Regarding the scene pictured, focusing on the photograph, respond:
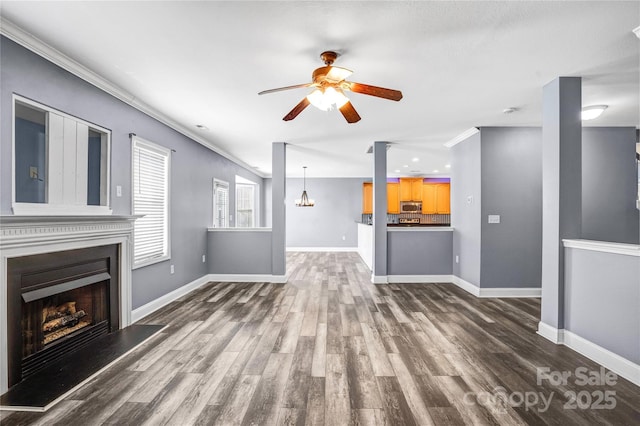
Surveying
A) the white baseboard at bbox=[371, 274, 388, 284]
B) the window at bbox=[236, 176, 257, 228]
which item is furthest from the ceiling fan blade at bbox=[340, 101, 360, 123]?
the window at bbox=[236, 176, 257, 228]

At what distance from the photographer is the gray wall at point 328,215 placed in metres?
10.3

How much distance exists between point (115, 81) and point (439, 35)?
2.98m

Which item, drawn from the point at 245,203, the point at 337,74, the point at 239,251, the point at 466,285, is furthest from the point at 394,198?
the point at 337,74

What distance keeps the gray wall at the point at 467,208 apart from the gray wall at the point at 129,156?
4496mm

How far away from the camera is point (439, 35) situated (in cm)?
225

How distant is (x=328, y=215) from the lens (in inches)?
406

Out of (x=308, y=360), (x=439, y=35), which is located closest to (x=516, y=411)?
(x=308, y=360)

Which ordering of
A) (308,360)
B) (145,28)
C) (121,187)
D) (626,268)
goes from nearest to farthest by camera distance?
(145,28)
(626,268)
(308,360)
(121,187)

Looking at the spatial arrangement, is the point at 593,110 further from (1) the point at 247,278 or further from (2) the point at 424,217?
(2) the point at 424,217

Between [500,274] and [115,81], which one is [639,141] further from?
[115,81]

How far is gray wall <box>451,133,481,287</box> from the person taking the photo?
4.71m

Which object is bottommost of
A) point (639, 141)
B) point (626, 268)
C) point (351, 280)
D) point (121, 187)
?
point (351, 280)

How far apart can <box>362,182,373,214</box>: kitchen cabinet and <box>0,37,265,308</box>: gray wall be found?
479 cm

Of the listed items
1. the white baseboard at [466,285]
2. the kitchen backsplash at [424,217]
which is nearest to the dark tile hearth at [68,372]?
the white baseboard at [466,285]
